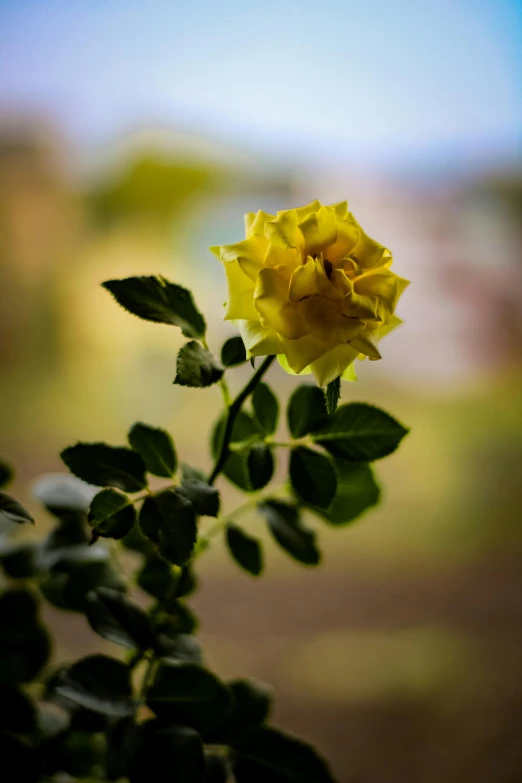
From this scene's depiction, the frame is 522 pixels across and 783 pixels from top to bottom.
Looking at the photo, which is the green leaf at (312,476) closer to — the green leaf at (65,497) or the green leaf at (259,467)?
the green leaf at (259,467)

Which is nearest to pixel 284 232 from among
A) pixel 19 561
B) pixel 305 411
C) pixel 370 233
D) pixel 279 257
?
pixel 279 257

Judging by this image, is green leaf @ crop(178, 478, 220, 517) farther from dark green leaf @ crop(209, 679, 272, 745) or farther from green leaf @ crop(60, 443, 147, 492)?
dark green leaf @ crop(209, 679, 272, 745)

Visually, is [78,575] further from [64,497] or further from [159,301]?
[159,301]

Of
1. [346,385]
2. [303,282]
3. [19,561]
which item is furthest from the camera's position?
[346,385]

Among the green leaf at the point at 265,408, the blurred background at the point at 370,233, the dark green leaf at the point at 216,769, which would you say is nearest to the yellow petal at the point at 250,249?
the green leaf at the point at 265,408

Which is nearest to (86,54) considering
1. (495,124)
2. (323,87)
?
(323,87)

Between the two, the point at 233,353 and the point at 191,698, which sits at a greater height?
the point at 233,353

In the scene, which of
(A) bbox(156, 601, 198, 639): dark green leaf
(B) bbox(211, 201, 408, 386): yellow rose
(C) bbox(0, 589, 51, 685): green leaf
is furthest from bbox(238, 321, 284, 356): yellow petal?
(C) bbox(0, 589, 51, 685): green leaf
